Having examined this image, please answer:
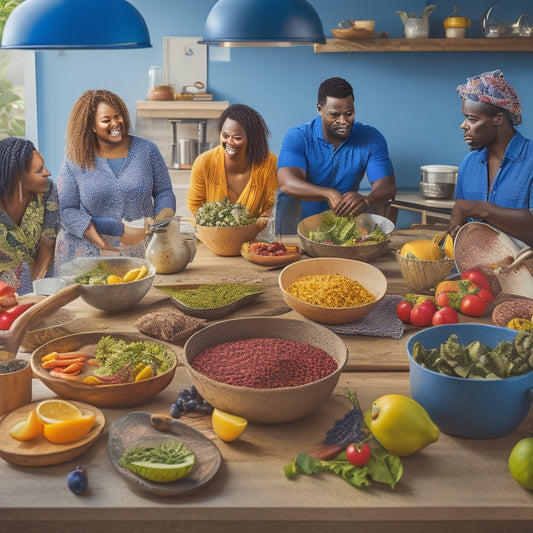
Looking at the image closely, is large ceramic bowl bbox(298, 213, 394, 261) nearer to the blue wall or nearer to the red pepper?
the red pepper

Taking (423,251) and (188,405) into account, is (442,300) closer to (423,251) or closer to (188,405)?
(423,251)

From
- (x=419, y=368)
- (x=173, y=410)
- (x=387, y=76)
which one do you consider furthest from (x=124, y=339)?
(x=387, y=76)

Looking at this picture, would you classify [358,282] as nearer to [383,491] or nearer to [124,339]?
[124,339]

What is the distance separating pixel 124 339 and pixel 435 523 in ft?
3.04

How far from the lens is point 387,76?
5.75 m

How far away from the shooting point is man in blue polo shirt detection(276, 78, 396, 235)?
3541 millimetres

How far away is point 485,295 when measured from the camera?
7.17 feet

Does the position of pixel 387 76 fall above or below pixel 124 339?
above

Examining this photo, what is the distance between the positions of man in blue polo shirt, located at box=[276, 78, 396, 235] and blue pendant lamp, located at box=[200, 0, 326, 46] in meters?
0.84

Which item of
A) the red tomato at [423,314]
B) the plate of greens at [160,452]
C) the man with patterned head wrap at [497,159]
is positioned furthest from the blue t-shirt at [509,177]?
the plate of greens at [160,452]

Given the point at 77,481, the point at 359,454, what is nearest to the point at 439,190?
the point at 359,454

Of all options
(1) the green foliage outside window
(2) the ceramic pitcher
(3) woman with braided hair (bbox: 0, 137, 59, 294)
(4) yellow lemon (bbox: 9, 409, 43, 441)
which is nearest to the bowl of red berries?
(2) the ceramic pitcher

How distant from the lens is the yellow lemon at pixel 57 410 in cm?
140

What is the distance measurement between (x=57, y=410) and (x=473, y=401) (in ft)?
2.87
